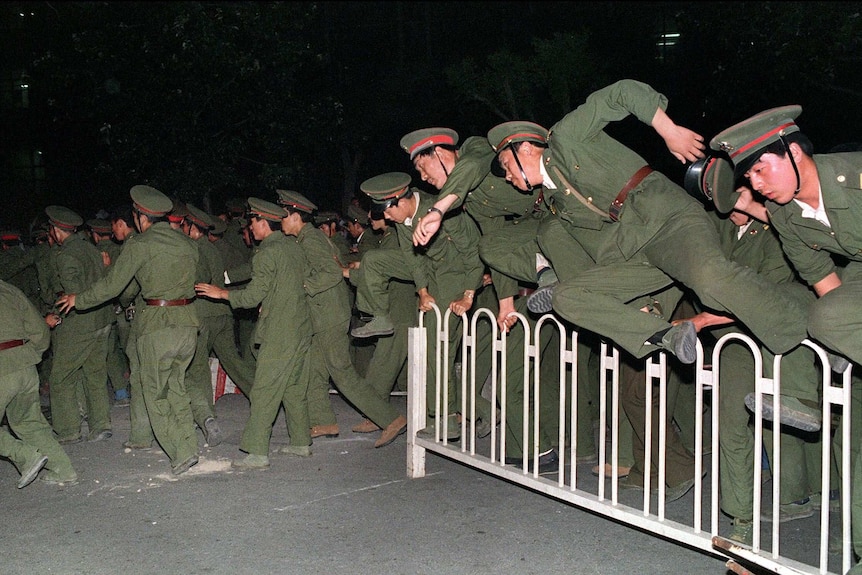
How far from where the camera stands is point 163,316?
7258mm

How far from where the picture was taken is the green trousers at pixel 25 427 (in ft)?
21.3

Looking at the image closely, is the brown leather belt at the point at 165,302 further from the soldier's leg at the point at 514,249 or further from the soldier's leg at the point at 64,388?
the soldier's leg at the point at 514,249

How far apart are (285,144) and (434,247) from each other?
1335 cm

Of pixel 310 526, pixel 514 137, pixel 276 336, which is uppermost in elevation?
pixel 514 137

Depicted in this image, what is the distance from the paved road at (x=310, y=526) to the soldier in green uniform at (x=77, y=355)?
1023 millimetres

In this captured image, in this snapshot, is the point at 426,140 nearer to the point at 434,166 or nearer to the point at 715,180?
the point at 434,166

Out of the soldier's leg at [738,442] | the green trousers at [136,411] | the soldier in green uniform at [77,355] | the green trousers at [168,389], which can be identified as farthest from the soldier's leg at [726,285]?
the soldier in green uniform at [77,355]

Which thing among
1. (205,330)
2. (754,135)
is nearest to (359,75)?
Answer: (205,330)

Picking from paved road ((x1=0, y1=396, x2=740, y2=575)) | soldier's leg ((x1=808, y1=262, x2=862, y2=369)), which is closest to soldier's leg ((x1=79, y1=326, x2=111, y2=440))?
paved road ((x1=0, y1=396, x2=740, y2=575))

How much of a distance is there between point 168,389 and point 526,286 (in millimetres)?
2996

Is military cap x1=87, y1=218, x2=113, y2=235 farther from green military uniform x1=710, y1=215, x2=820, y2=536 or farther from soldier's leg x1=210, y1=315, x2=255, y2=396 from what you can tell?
green military uniform x1=710, y1=215, x2=820, y2=536

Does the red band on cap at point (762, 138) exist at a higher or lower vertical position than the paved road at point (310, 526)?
higher

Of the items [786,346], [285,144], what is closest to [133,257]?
[786,346]

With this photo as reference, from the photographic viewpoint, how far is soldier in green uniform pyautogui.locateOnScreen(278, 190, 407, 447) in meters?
7.88
